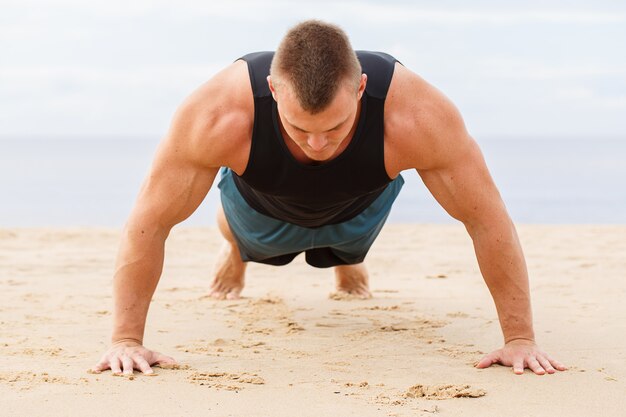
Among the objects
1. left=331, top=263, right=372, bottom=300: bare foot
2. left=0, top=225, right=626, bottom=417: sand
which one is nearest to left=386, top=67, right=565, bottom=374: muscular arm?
left=0, top=225, right=626, bottom=417: sand

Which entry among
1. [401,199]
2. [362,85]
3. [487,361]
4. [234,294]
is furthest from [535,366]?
[401,199]

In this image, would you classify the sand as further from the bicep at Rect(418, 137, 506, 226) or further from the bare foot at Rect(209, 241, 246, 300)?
the bicep at Rect(418, 137, 506, 226)

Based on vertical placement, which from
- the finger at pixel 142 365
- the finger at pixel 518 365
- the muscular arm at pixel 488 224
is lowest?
the finger at pixel 142 365

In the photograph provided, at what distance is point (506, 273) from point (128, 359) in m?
1.44

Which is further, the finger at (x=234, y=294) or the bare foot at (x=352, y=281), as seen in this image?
the bare foot at (x=352, y=281)

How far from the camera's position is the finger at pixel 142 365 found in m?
3.13

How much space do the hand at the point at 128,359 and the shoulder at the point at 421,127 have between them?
3.71 feet

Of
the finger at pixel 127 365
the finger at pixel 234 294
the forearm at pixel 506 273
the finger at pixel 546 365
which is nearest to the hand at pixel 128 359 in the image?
the finger at pixel 127 365

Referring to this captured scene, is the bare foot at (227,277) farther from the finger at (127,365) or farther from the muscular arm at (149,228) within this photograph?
the finger at (127,365)

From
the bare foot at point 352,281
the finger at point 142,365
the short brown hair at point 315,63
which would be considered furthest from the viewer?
the bare foot at point 352,281

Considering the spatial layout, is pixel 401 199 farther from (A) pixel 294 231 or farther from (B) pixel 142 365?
(B) pixel 142 365

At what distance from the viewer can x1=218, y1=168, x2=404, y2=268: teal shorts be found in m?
4.18

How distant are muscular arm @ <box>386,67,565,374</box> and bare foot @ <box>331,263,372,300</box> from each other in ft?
6.33

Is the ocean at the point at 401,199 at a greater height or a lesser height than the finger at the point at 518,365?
lesser
